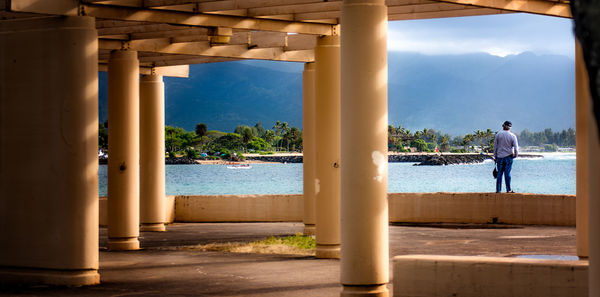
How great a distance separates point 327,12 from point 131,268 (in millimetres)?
5579

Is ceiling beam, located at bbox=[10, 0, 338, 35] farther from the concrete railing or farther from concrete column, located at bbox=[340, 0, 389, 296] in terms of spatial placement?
the concrete railing

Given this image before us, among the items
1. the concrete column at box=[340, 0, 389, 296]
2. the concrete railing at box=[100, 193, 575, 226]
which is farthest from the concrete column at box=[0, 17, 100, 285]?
the concrete railing at box=[100, 193, 575, 226]

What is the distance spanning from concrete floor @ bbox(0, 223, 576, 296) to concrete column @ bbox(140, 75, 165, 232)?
709 millimetres

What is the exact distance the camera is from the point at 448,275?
1000 centimetres

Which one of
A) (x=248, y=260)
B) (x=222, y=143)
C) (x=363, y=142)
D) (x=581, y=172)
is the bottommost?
(x=248, y=260)

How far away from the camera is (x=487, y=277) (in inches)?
387

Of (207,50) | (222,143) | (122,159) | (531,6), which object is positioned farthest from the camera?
(222,143)

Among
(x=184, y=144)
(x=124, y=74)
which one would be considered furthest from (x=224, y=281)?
(x=184, y=144)

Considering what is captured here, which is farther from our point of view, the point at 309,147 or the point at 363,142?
the point at 309,147

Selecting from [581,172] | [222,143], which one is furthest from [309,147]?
[222,143]

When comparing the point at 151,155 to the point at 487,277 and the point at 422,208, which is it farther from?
the point at 487,277

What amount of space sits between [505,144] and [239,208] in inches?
329

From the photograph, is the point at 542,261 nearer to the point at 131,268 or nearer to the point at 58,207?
the point at 58,207

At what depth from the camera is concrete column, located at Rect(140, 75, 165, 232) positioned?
23.8 m
